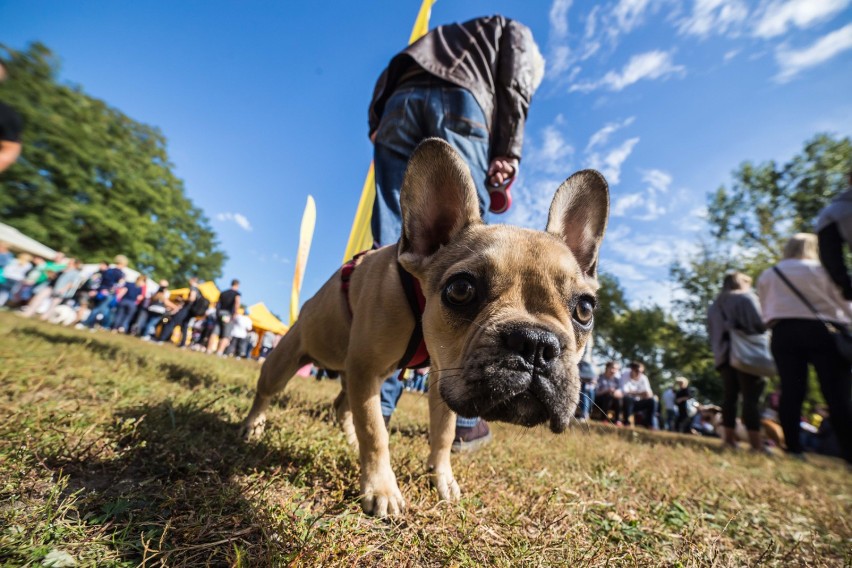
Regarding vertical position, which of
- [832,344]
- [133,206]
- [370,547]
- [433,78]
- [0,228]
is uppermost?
[133,206]

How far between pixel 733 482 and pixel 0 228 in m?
35.4

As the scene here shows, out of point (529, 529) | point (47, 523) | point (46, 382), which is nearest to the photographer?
point (47, 523)

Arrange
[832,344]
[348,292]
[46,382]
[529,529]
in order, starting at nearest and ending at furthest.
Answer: [529,529], [348,292], [46,382], [832,344]

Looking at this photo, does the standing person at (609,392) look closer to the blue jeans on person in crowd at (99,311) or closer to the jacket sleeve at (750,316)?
the jacket sleeve at (750,316)

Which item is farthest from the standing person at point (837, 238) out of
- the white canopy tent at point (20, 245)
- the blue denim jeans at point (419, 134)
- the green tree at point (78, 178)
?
the green tree at point (78, 178)

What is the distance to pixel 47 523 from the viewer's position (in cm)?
134

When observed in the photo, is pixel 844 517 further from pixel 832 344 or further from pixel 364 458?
pixel 364 458

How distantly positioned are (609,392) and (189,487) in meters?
15.1

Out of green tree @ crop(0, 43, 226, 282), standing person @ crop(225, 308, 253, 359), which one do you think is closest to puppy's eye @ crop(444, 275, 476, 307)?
standing person @ crop(225, 308, 253, 359)

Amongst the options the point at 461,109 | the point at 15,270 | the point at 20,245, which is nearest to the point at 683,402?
the point at 461,109

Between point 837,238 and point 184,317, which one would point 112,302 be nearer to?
point 184,317

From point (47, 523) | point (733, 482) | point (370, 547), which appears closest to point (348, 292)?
point (370, 547)

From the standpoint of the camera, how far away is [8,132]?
12.1 feet

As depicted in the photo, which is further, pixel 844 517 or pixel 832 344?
pixel 832 344
